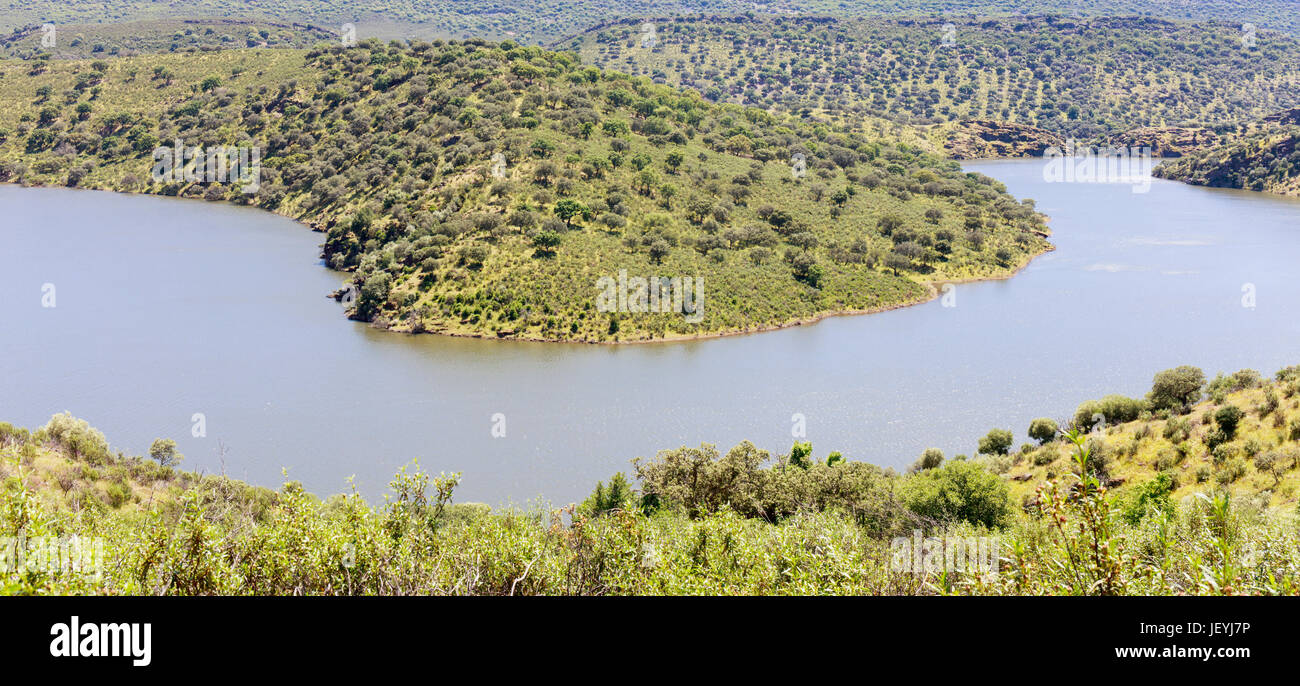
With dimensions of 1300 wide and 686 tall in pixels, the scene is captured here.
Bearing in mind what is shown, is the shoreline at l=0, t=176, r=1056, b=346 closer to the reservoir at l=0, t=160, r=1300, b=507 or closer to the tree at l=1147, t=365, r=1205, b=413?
the reservoir at l=0, t=160, r=1300, b=507

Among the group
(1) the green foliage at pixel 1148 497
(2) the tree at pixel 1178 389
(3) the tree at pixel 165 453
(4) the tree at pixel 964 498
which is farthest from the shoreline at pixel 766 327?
(1) the green foliage at pixel 1148 497

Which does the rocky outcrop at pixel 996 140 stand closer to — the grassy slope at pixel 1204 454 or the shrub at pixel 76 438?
the grassy slope at pixel 1204 454

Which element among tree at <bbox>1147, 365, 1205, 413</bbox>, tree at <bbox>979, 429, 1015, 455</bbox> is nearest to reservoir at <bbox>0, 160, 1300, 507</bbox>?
tree at <bbox>979, 429, 1015, 455</bbox>

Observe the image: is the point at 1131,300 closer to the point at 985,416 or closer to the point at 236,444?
the point at 985,416

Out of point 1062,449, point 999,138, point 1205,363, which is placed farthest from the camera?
point 999,138
